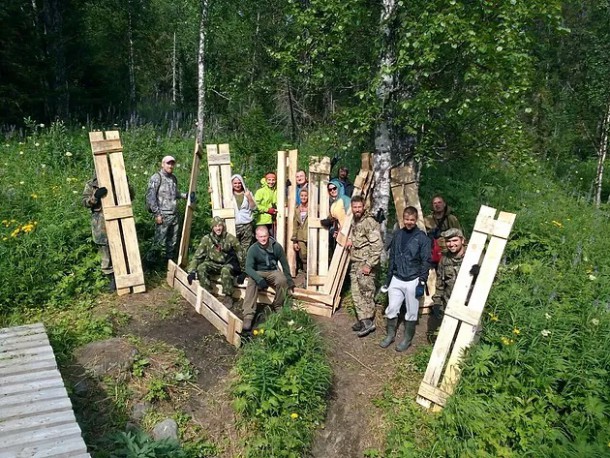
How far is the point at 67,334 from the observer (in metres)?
5.78

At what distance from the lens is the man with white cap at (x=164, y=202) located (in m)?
7.45

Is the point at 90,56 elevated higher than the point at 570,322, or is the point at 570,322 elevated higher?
the point at 90,56

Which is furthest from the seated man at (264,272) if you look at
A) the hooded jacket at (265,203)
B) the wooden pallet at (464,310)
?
the wooden pallet at (464,310)

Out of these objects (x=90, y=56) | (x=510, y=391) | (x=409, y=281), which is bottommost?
(x=510, y=391)

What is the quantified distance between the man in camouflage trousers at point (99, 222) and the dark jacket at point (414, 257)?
4.32 meters

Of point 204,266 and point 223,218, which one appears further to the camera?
point 223,218

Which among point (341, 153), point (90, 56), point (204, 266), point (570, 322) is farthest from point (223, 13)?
point (570, 322)

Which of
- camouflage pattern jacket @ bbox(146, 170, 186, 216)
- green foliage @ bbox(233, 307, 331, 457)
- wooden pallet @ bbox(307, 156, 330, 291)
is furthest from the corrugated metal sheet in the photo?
wooden pallet @ bbox(307, 156, 330, 291)

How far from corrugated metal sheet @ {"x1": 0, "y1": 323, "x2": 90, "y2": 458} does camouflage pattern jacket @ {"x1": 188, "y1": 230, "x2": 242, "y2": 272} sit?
2589 millimetres

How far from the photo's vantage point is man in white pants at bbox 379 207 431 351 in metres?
5.95

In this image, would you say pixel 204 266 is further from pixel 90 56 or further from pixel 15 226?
pixel 90 56

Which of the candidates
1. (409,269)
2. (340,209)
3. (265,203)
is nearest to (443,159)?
(340,209)

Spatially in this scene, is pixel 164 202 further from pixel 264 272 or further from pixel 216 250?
pixel 264 272

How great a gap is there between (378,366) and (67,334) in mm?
3937
